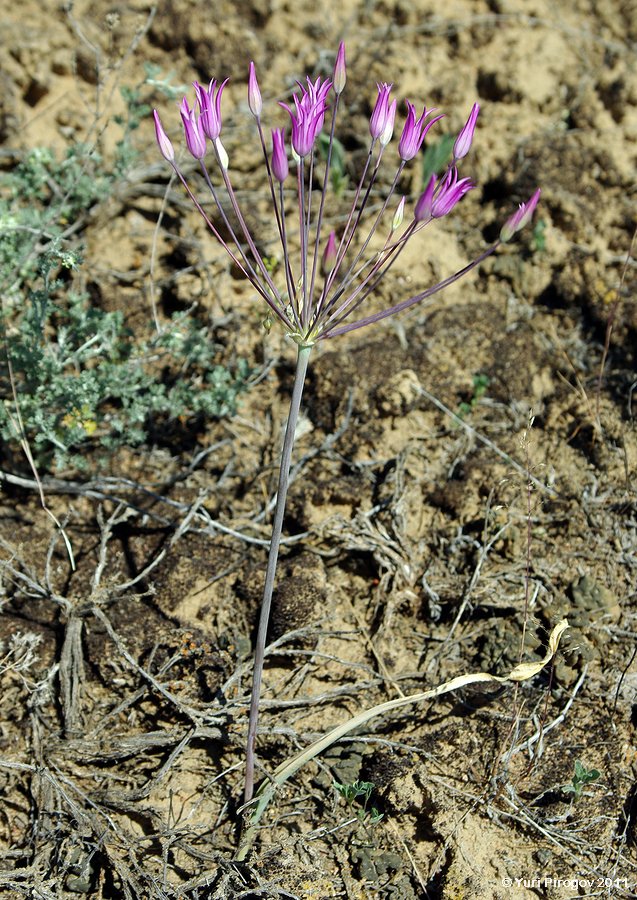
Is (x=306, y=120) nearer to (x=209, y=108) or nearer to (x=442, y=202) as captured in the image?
(x=209, y=108)

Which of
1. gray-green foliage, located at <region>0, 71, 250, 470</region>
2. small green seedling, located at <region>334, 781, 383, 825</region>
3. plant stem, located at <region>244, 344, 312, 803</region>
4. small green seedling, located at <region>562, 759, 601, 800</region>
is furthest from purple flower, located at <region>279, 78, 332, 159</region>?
small green seedling, located at <region>562, 759, 601, 800</region>

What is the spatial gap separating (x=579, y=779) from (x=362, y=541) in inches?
43.9

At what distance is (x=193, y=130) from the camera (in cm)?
198

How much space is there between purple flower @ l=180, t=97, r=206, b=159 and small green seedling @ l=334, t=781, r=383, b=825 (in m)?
1.89

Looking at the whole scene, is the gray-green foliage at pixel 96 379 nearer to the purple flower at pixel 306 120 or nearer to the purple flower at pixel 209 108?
the purple flower at pixel 209 108

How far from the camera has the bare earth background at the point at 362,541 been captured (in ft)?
8.25

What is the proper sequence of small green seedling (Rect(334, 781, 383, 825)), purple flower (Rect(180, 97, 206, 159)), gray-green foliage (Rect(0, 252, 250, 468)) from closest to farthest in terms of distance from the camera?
purple flower (Rect(180, 97, 206, 159)), small green seedling (Rect(334, 781, 383, 825)), gray-green foliage (Rect(0, 252, 250, 468))

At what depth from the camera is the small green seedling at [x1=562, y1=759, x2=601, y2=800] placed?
247 centimetres

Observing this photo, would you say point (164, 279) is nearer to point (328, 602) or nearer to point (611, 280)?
point (328, 602)

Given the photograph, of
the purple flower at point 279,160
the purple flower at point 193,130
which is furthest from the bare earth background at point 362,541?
the purple flower at point 193,130

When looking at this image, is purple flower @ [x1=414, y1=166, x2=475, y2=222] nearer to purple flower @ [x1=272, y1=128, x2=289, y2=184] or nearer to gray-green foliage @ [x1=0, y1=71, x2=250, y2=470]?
purple flower @ [x1=272, y1=128, x2=289, y2=184]

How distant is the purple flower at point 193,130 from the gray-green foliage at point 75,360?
0.99 meters

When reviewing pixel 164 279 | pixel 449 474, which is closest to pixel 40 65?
pixel 164 279

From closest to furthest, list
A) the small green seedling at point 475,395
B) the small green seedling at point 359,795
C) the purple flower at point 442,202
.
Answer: the purple flower at point 442,202
the small green seedling at point 359,795
the small green seedling at point 475,395
